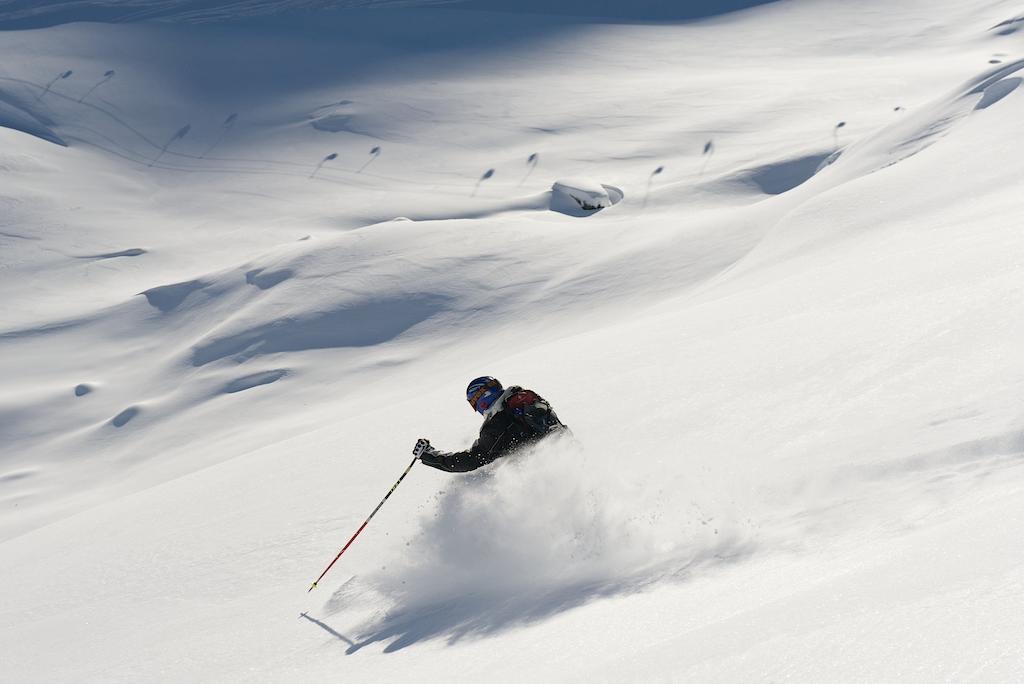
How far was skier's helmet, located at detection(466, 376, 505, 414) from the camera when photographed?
802cm

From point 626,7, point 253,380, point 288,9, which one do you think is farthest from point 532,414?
point 288,9

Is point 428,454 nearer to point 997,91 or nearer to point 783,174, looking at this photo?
point 997,91

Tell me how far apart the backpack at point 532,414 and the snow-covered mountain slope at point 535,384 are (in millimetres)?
275

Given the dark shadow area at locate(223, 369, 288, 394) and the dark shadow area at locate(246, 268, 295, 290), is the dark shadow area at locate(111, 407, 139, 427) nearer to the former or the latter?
the dark shadow area at locate(223, 369, 288, 394)

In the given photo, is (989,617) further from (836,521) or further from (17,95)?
(17,95)

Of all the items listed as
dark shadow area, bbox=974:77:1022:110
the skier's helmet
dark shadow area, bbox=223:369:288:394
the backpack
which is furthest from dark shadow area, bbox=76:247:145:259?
the backpack

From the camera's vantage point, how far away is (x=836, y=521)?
17.4 feet

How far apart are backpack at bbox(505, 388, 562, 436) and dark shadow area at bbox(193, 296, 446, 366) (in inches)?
550

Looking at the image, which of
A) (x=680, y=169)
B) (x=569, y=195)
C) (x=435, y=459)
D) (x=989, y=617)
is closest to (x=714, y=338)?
(x=435, y=459)

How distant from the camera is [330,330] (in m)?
22.0

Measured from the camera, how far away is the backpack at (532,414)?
297 inches

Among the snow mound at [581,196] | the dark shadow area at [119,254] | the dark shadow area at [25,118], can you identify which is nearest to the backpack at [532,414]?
the snow mound at [581,196]

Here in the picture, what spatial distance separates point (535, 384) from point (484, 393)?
2.88m

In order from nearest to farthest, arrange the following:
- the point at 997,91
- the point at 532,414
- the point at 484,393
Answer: the point at 532,414 → the point at 484,393 → the point at 997,91
